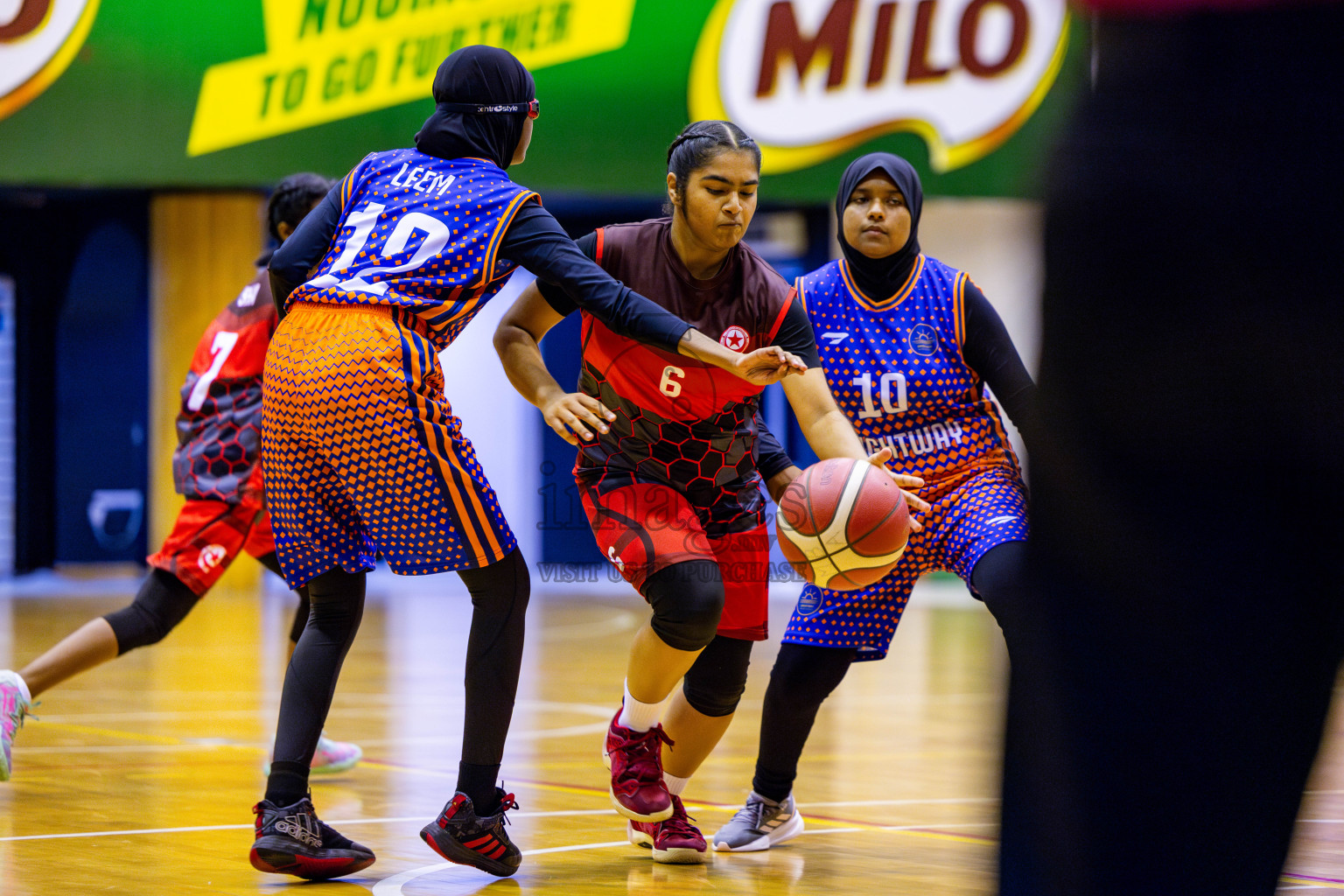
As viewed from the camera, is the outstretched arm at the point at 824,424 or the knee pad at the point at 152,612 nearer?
the outstretched arm at the point at 824,424

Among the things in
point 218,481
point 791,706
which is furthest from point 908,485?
point 218,481

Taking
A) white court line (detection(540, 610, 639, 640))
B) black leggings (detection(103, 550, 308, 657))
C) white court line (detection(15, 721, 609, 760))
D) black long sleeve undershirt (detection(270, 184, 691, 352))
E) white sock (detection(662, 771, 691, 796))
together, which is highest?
black long sleeve undershirt (detection(270, 184, 691, 352))

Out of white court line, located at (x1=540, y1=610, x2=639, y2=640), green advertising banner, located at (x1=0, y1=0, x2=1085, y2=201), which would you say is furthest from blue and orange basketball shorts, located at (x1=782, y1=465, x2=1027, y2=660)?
green advertising banner, located at (x1=0, y1=0, x2=1085, y2=201)

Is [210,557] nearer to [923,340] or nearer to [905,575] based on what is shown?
[905,575]

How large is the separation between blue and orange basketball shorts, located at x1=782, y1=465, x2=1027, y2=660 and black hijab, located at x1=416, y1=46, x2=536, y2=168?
1471 millimetres

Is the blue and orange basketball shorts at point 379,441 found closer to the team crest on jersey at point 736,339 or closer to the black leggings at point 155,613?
the team crest on jersey at point 736,339

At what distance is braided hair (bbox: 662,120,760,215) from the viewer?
150 inches

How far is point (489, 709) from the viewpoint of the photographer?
3559mm

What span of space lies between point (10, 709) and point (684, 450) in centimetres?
226

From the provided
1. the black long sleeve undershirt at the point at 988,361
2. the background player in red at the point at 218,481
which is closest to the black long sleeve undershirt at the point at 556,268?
the black long sleeve undershirt at the point at 988,361

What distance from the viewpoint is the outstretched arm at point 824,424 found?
3840mm

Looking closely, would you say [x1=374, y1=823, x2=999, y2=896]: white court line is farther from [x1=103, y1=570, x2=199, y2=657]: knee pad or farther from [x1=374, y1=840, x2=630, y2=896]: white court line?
[x1=103, y1=570, x2=199, y2=657]: knee pad

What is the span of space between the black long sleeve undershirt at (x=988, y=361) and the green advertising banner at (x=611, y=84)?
8.72 m

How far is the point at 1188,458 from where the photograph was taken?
1.19 metres
